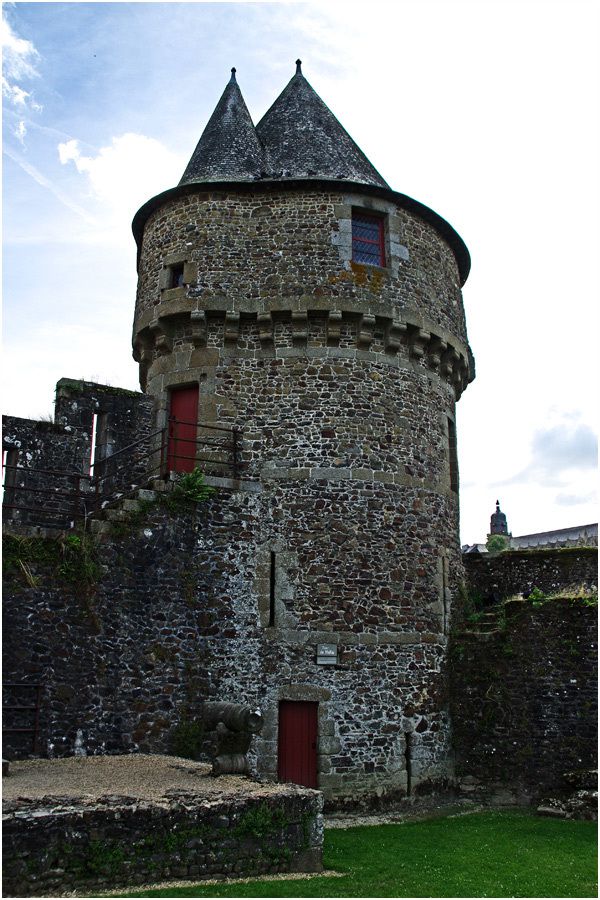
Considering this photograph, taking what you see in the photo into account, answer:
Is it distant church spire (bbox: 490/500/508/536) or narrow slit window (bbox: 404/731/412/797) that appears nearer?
narrow slit window (bbox: 404/731/412/797)

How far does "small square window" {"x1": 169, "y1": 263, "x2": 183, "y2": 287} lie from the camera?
52.5ft

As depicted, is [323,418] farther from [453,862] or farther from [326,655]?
[453,862]

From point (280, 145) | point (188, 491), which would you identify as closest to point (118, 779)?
point (188, 491)

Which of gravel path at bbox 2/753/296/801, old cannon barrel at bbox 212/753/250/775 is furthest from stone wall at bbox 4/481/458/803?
old cannon barrel at bbox 212/753/250/775

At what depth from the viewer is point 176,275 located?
53.0 feet

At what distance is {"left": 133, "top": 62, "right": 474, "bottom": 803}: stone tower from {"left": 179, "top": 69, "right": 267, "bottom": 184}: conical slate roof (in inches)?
2.6

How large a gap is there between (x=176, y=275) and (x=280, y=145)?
12.5 ft

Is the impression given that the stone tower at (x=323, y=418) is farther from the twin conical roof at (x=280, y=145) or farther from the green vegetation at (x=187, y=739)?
the green vegetation at (x=187, y=739)

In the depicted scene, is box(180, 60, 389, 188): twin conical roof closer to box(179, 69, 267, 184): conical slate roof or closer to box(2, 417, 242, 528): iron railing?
box(179, 69, 267, 184): conical slate roof

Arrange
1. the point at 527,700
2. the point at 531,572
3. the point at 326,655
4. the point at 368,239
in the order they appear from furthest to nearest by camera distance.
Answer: the point at 531,572 < the point at 368,239 < the point at 527,700 < the point at 326,655

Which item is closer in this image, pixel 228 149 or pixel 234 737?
pixel 234 737

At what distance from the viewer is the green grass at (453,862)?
332 inches

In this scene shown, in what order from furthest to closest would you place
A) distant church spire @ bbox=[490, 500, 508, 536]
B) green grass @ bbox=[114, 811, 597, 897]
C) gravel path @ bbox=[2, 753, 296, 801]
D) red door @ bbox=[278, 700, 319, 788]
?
distant church spire @ bbox=[490, 500, 508, 536] < red door @ bbox=[278, 700, 319, 788] < gravel path @ bbox=[2, 753, 296, 801] < green grass @ bbox=[114, 811, 597, 897]

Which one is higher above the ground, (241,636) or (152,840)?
(241,636)
